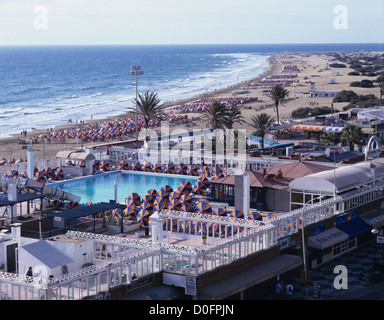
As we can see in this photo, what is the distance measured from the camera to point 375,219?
114ft

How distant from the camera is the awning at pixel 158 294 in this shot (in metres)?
22.9

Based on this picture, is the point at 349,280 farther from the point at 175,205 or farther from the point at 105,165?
the point at 105,165

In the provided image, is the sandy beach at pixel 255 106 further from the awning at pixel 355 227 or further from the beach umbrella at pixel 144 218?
the awning at pixel 355 227

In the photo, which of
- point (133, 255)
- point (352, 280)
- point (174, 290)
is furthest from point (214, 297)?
point (352, 280)

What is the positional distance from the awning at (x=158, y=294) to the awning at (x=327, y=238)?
8.69 m

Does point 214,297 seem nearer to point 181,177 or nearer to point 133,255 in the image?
point 133,255

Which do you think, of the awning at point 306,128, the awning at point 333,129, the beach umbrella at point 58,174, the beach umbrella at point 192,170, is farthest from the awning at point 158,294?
the awning at point 306,128

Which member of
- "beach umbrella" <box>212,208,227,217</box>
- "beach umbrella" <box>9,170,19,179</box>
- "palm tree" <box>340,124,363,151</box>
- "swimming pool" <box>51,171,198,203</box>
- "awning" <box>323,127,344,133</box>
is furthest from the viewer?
"awning" <box>323,127,344,133</box>

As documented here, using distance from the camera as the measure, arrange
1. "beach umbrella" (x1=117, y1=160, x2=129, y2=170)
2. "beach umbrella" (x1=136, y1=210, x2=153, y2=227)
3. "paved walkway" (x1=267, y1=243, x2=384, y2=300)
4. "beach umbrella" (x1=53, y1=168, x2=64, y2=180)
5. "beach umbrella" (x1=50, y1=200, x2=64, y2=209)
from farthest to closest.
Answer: "beach umbrella" (x1=117, y1=160, x2=129, y2=170), "beach umbrella" (x1=53, y1=168, x2=64, y2=180), "beach umbrella" (x1=50, y1=200, x2=64, y2=209), "beach umbrella" (x1=136, y1=210, x2=153, y2=227), "paved walkway" (x1=267, y1=243, x2=384, y2=300)

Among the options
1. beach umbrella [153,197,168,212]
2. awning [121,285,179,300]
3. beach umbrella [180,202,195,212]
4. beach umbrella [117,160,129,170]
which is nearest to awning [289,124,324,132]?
beach umbrella [117,160,129,170]

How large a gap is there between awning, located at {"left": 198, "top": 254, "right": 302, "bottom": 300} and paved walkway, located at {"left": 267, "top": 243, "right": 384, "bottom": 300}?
97cm

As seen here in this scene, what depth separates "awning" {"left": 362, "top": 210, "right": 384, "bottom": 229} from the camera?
34.4 metres

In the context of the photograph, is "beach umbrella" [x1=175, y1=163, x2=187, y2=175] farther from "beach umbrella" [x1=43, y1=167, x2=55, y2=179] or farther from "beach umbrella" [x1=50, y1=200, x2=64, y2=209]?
"beach umbrella" [x1=50, y1=200, x2=64, y2=209]

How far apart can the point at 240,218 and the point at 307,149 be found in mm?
24198
